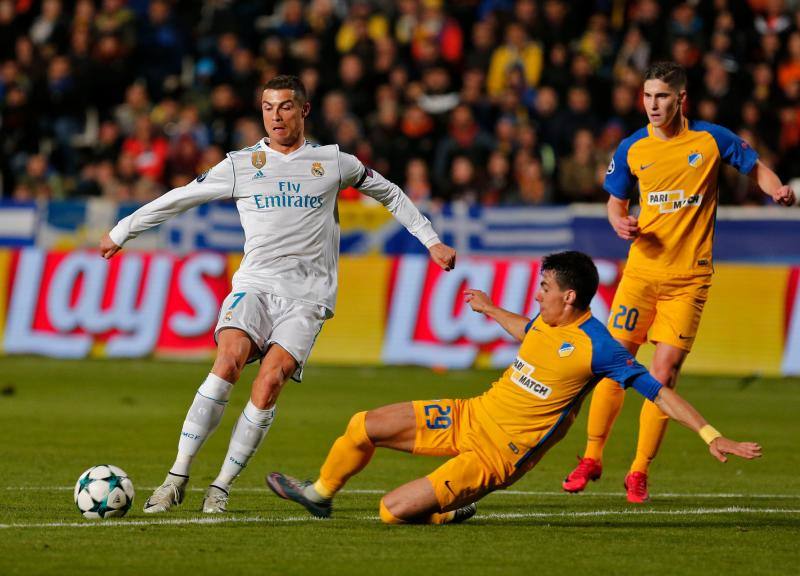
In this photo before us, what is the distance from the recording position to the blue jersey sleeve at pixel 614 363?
7.51m

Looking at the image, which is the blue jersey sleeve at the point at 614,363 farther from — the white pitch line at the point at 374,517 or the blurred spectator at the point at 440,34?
the blurred spectator at the point at 440,34

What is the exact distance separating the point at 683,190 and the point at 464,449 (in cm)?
261

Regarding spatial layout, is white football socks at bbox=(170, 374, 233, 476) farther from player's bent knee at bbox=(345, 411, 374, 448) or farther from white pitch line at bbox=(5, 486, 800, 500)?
white pitch line at bbox=(5, 486, 800, 500)

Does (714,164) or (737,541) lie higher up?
(714,164)

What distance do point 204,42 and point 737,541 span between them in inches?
692

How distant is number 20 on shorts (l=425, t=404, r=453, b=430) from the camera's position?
793cm

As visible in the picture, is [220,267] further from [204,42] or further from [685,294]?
[685,294]

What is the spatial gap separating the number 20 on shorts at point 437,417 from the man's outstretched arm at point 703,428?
1156 millimetres

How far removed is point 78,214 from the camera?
19.7 metres

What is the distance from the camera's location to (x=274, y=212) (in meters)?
8.65

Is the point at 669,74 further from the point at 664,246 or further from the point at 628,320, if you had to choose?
the point at 628,320

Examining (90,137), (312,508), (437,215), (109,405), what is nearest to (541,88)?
(437,215)

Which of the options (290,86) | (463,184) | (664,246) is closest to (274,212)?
(290,86)

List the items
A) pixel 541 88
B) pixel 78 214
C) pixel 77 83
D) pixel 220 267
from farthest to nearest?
pixel 77 83 → pixel 541 88 → pixel 78 214 → pixel 220 267
